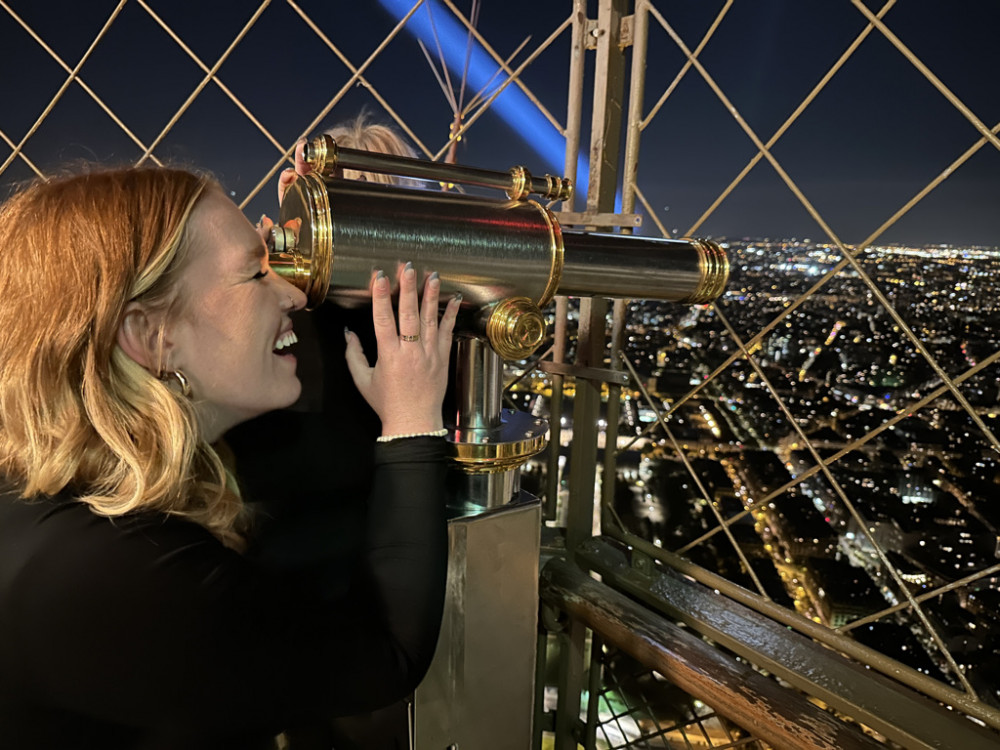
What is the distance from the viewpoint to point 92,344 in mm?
471

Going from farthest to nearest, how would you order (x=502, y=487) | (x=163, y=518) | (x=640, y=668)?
(x=640, y=668), (x=502, y=487), (x=163, y=518)

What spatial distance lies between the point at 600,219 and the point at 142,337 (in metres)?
0.61

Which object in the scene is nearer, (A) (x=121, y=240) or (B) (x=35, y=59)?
(A) (x=121, y=240)

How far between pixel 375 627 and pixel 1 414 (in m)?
0.35

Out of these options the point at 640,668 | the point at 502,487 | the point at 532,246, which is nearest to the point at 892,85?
the point at 532,246

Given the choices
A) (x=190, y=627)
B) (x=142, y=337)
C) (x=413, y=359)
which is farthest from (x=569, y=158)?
(x=190, y=627)

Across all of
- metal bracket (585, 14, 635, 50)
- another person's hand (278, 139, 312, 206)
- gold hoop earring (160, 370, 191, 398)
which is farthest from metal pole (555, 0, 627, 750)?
gold hoop earring (160, 370, 191, 398)

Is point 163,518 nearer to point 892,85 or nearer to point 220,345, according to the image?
point 220,345

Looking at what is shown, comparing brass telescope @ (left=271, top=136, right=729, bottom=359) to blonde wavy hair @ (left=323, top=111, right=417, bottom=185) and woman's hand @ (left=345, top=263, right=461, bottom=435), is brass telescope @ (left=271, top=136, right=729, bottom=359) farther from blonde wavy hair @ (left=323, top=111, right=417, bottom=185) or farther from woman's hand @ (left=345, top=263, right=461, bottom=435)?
blonde wavy hair @ (left=323, top=111, right=417, bottom=185)

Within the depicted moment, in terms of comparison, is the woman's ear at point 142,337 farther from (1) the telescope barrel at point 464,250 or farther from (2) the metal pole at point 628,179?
(2) the metal pole at point 628,179

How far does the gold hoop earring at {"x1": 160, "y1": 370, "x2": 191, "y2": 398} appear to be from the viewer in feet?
1.69

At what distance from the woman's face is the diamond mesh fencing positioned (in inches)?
7.6

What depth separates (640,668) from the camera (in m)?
1.11

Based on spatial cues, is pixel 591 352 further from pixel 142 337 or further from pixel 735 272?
pixel 142 337
